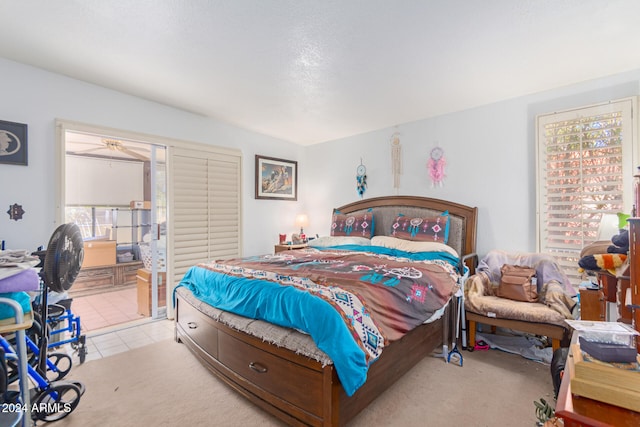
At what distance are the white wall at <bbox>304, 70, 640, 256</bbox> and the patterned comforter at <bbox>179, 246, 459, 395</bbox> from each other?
879 millimetres

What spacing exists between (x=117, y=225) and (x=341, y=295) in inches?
221

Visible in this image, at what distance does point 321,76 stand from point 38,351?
292cm

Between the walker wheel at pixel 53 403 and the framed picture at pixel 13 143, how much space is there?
1947 millimetres

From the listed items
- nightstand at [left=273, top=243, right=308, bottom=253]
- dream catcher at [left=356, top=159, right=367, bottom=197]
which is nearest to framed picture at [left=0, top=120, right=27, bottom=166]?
nightstand at [left=273, top=243, right=308, bottom=253]

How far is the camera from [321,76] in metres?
2.78

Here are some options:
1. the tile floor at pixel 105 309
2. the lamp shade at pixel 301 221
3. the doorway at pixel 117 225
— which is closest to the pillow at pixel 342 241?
the lamp shade at pixel 301 221

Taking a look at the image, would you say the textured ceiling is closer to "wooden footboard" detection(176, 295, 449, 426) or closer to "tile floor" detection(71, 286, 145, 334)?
"wooden footboard" detection(176, 295, 449, 426)

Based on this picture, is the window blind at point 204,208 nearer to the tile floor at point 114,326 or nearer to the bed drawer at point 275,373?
the tile floor at point 114,326

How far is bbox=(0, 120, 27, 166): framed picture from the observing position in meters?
2.56

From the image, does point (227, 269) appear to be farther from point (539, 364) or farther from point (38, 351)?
point (539, 364)

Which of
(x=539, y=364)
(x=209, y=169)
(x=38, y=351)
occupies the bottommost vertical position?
(x=539, y=364)

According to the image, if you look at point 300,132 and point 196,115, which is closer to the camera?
point 196,115

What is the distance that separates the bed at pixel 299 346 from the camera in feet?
5.16

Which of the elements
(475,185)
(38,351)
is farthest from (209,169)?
(475,185)
